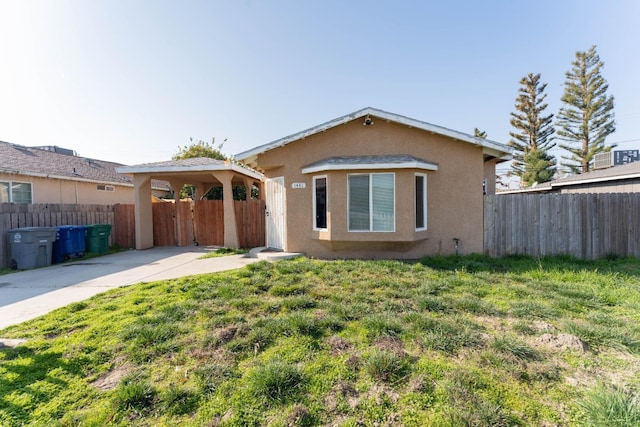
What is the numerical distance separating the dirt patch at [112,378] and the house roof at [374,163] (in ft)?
21.5

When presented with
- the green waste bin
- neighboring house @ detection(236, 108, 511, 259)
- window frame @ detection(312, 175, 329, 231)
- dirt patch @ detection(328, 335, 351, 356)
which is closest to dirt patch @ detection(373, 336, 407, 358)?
dirt patch @ detection(328, 335, 351, 356)

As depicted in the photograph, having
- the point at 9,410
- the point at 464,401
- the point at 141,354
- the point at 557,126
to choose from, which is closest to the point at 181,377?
the point at 141,354

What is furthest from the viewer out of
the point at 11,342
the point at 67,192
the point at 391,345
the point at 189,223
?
the point at 67,192

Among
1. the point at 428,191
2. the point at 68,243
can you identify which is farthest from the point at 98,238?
the point at 428,191

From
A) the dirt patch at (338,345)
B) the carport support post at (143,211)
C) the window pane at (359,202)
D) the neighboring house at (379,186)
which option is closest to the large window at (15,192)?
the carport support post at (143,211)

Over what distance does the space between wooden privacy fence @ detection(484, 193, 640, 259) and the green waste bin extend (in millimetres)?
14713

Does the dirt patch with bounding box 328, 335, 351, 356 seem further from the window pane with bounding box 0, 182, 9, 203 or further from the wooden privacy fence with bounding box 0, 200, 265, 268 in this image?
the window pane with bounding box 0, 182, 9, 203

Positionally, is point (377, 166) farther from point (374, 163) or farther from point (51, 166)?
point (51, 166)

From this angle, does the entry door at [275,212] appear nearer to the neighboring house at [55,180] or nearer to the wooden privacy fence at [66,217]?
the wooden privacy fence at [66,217]

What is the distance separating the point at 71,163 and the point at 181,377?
1934 cm

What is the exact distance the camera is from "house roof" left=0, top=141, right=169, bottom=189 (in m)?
12.9

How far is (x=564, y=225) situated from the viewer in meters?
8.58

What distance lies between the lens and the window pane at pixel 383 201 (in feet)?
27.8

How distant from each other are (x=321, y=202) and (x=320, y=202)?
0.15 feet
